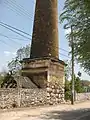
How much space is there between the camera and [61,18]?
21.9m

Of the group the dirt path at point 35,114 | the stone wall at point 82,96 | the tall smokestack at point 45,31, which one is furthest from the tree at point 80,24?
the stone wall at point 82,96

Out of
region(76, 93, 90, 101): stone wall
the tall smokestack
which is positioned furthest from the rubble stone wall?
region(76, 93, 90, 101): stone wall

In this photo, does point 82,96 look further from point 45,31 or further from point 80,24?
point 80,24

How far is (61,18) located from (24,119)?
8.18m

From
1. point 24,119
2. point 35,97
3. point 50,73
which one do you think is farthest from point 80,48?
point 50,73

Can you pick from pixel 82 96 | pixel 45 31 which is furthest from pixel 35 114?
pixel 82 96

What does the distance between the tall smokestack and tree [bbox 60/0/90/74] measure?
12.6 metres

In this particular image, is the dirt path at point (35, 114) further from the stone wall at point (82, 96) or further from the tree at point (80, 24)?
the stone wall at point (82, 96)

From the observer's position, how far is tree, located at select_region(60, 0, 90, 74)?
1889 centimetres

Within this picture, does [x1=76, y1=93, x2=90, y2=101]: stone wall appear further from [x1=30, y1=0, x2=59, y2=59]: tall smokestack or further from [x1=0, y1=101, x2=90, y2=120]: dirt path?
[x1=0, y1=101, x2=90, y2=120]: dirt path

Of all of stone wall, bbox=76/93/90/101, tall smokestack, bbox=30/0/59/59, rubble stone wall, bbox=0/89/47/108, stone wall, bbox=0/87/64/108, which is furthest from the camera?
stone wall, bbox=76/93/90/101

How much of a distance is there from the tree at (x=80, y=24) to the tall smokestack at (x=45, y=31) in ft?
41.2

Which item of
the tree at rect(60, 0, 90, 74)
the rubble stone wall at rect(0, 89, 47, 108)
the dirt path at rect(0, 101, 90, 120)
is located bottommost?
the dirt path at rect(0, 101, 90, 120)

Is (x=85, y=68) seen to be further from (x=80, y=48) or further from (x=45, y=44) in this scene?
(x=45, y=44)
